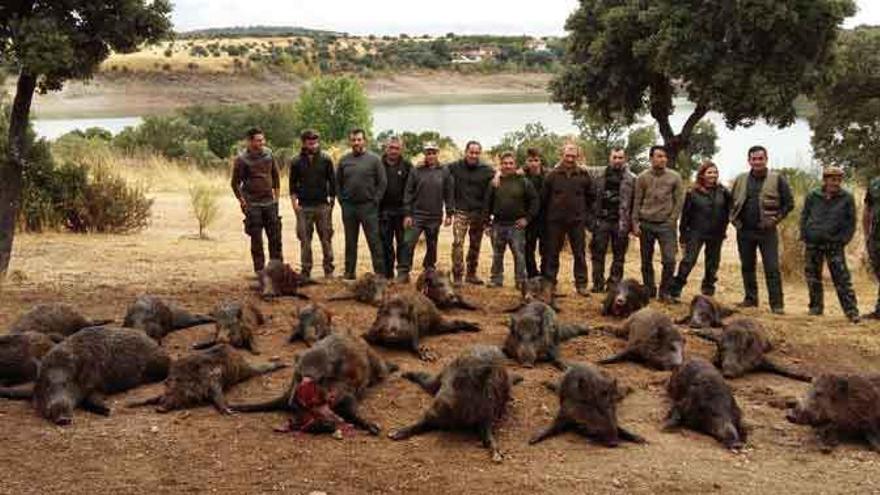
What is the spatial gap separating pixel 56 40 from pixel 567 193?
6220 mm

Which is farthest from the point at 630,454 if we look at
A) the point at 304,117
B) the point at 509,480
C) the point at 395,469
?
the point at 304,117

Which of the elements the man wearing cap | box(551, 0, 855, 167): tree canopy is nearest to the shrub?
box(551, 0, 855, 167): tree canopy

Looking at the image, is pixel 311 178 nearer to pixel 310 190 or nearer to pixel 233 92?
pixel 310 190

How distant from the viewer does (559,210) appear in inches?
463

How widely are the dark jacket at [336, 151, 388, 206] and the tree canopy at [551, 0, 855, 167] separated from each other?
1082 centimetres

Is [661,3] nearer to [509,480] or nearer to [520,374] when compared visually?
[520,374]

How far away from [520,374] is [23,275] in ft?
23.3

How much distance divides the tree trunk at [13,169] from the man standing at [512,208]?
19.3ft

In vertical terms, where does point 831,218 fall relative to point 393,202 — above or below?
below

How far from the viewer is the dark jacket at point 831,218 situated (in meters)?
11.3

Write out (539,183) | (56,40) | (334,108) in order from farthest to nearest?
(334,108)
(539,183)
(56,40)

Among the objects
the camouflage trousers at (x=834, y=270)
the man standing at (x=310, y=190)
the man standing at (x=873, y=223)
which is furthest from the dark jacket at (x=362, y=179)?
the man standing at (x=873, y=223)

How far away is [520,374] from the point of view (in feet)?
28.5

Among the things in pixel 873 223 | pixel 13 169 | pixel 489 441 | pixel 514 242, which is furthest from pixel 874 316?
pixel 13 169
